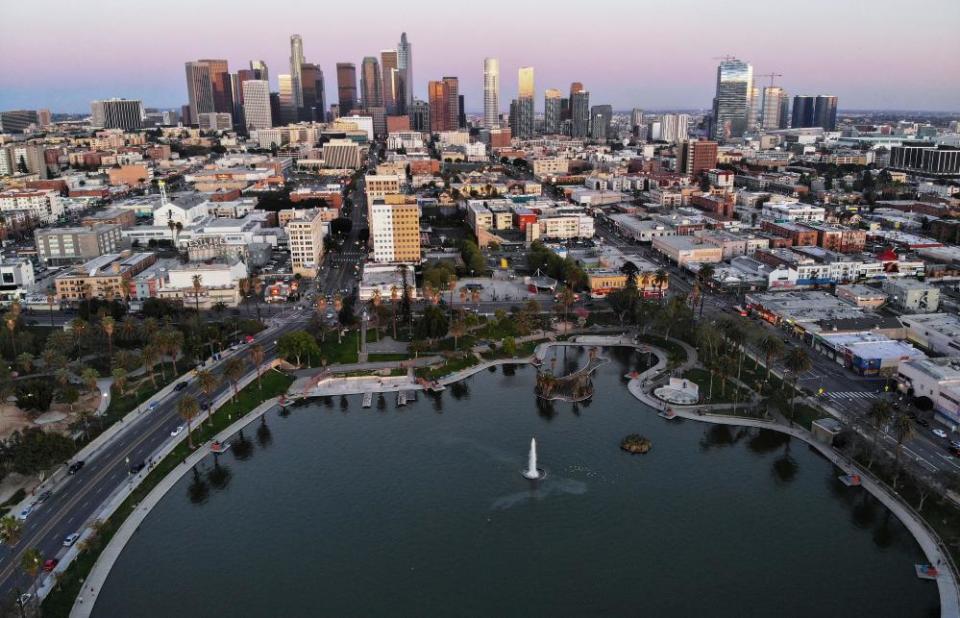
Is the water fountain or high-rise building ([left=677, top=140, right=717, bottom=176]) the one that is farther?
high-rise building ([left=677, top=140, right=717, bottom=176])

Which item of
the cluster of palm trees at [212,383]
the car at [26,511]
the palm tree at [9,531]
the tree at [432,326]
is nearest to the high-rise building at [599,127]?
the tree at [432,326]

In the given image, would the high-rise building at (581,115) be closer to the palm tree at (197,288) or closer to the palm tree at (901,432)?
the palm tree at (197,288)

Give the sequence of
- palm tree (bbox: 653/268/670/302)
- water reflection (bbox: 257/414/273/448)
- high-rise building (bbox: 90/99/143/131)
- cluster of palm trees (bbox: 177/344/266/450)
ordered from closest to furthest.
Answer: cluster of palm trees (bbox: 177/344/266/450) < water reflection (bbox: 257/414/273/448) < palm tree (bbox: 653/268/670/302) < high-rise building (bbox: 90/99/143/131)

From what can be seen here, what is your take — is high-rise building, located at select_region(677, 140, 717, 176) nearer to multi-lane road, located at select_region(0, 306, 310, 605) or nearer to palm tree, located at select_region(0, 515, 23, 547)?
multi-lane road, located at select_region(0, 306, 310, 605)

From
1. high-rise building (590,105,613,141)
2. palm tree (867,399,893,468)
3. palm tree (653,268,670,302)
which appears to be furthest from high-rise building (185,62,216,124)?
palm tree (867,399,893,468)

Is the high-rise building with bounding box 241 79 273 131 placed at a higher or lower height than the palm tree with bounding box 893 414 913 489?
higher

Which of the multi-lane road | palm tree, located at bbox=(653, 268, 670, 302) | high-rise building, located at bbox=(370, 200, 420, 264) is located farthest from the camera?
high-rise building, located at bbox=(370, 200, 420, 264)

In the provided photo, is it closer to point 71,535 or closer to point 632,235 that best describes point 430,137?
point 632,235
